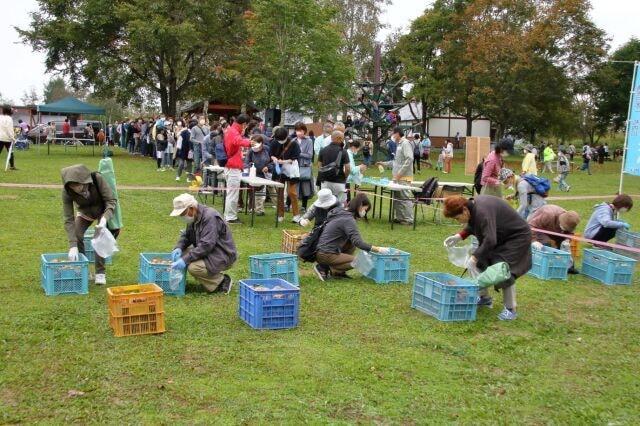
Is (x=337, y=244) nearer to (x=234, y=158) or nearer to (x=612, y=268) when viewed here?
(x=612, y=268)

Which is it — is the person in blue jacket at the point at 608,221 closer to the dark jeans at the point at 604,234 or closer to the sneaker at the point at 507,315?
the dark jeans at the point at 604,234

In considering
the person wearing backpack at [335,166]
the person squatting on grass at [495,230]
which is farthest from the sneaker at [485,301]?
the person wearing backpack at [335,166]

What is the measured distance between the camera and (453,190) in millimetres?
14906

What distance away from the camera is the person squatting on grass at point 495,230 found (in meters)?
6.83

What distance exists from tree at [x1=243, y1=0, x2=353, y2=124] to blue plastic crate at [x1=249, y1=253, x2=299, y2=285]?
2168cm

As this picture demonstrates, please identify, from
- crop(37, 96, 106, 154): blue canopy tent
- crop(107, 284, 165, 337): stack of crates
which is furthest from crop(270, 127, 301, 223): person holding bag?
crop(37, 96, 106, 154): blue canopy tent

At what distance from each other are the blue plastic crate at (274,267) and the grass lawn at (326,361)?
425mm

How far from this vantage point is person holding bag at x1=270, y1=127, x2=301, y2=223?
1307 centimetres

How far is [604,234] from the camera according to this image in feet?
35.6

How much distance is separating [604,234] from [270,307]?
6.58m

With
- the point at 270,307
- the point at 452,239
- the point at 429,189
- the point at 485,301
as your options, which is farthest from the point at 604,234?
the point at 270,307

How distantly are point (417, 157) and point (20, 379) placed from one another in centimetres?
2516

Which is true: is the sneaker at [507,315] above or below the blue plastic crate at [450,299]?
below

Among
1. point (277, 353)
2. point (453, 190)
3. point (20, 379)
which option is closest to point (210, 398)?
point (277, 353)
